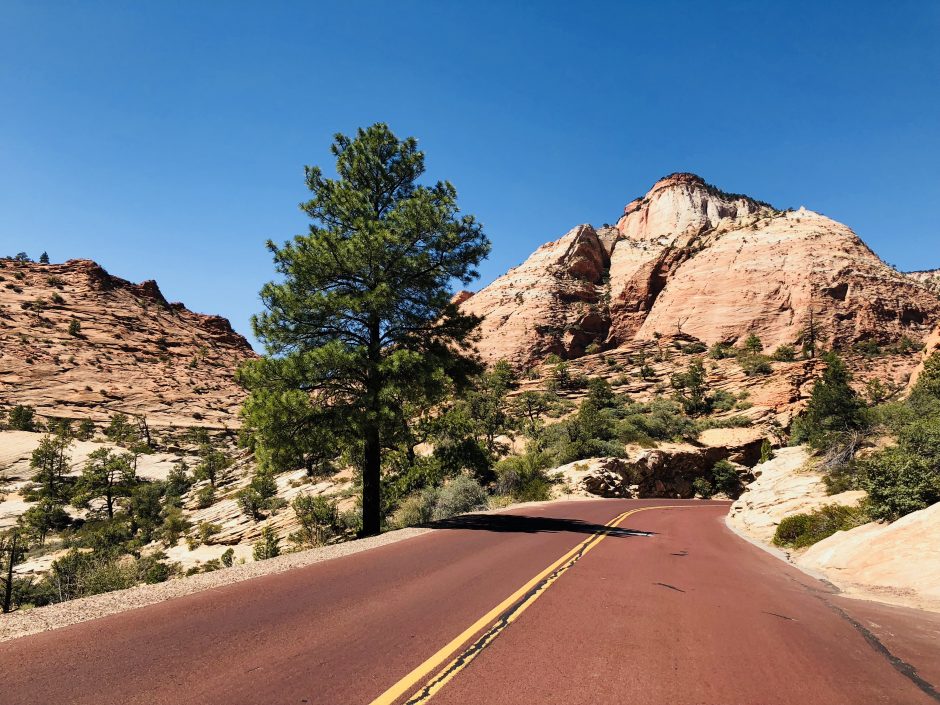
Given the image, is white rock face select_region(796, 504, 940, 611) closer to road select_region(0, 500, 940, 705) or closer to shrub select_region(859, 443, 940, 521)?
shrub select_region(859, 443, 940, 521)

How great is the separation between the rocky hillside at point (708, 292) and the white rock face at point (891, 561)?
68.3 metres

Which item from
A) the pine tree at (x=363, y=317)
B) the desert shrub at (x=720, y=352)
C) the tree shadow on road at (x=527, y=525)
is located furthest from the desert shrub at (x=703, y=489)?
the desert shrub at (x=720, y=352)

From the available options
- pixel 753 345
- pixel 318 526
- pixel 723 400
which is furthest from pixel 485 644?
pixel 753 345

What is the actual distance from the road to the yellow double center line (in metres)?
0.02

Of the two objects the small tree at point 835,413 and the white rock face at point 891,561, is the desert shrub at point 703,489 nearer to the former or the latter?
the small tree at point 835,413

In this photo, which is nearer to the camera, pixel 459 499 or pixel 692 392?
pixel 459 499

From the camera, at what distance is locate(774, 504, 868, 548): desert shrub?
11.0 meters

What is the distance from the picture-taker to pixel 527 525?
1310 centimetres

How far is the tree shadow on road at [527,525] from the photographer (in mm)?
12328

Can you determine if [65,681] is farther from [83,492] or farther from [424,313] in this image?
[83,492]

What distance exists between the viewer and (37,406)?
60500 millimetres

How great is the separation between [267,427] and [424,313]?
17.0 feet

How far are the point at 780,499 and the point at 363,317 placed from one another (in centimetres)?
1481

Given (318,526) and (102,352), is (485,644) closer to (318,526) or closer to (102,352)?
(318,526)
